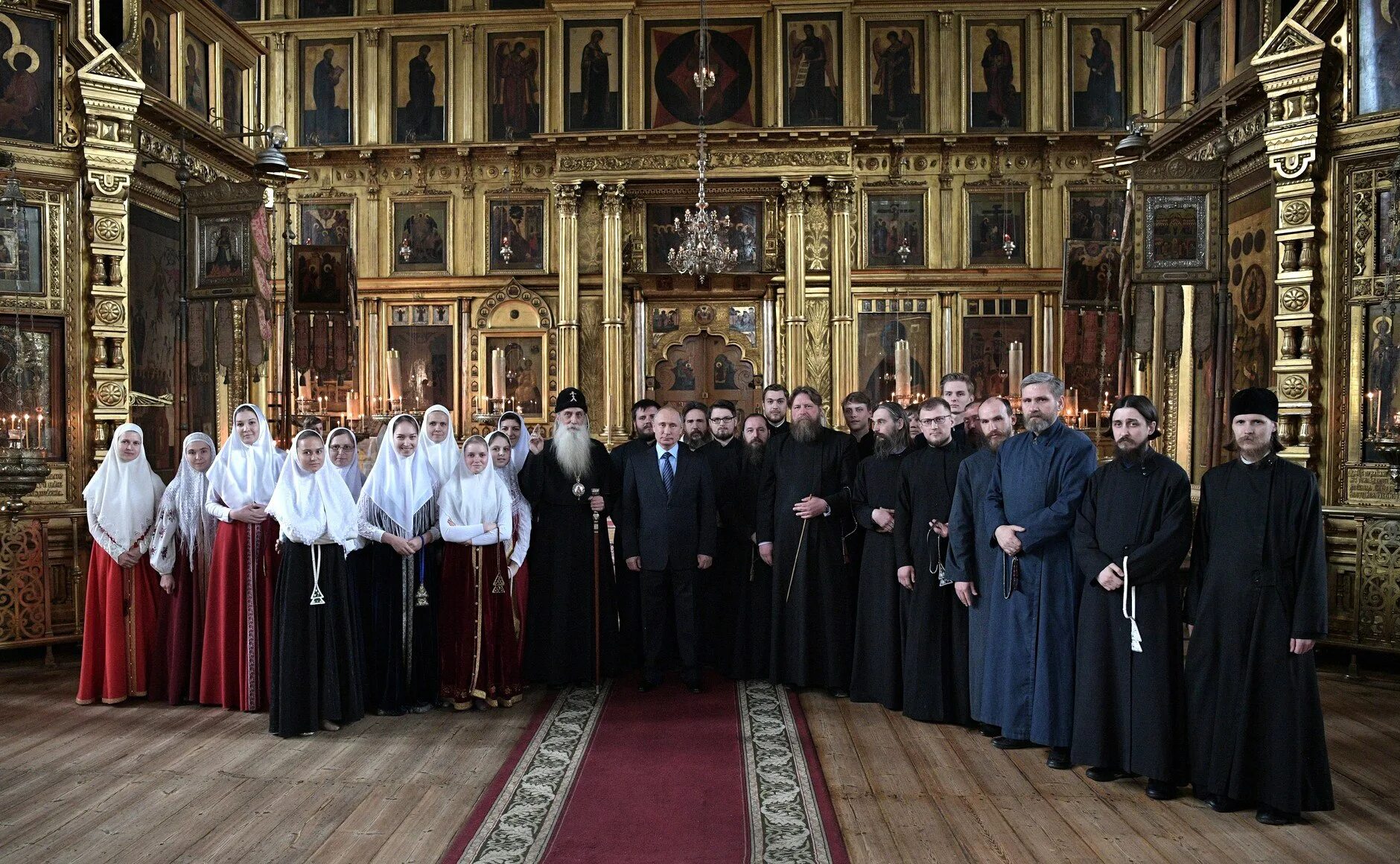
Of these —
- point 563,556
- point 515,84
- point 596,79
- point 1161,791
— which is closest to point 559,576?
point 563,556

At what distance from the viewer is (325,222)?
16203 mm

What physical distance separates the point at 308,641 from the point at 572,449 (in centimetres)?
199

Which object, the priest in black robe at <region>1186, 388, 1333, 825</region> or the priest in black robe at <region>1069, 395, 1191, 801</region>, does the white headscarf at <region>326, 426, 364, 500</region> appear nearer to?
the priest in black robe at <region>1069, 395, 1191, 801</region>

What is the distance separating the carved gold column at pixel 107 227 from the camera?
8242mm

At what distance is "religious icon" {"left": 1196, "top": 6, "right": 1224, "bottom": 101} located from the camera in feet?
31.6

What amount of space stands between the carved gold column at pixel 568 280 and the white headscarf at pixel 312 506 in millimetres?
9699

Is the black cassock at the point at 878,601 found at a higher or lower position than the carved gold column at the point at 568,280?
lower

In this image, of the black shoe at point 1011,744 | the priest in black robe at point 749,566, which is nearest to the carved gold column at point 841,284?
the priest in black robe at point 749,566

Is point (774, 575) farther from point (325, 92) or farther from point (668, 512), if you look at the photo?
point (325, 92)

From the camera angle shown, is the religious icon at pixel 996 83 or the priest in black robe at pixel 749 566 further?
the religious icon at pixel 996 83

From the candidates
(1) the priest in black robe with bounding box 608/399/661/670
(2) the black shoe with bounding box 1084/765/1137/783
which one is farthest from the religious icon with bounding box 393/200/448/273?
(2) the black shoe with bounding box 1084/765/1137/783

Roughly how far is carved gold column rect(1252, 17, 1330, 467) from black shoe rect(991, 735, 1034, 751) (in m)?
3.70

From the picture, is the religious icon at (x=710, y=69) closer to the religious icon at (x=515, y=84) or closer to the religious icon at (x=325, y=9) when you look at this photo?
the religious icon at (x=515, y=84)

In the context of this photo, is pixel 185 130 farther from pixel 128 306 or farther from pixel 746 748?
pixel 746 748
